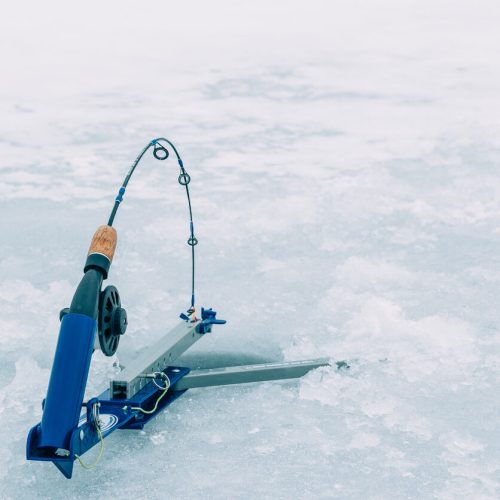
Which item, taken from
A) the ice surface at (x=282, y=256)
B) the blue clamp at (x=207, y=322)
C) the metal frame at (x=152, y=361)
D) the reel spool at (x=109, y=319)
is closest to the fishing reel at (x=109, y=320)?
the reel spool at (x=109, y=319)

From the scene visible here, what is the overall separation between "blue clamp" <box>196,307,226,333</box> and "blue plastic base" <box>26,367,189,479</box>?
44 centimetres

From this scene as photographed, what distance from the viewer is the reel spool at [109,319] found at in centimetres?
318

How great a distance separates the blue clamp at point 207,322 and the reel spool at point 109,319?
0.90 metres

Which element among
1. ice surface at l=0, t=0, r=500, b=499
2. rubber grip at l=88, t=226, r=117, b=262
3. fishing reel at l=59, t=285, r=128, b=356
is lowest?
ice surface at l=0, t=0, r=500, b=499

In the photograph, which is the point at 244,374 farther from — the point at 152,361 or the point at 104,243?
the point at 104,243

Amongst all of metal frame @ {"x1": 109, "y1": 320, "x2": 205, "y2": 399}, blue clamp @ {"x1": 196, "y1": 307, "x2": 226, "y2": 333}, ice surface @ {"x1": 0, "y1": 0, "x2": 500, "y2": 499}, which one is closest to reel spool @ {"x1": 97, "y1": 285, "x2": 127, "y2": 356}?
metal frame @ {"x1": 109, "y1": 320, "x2": 205, "y2": 399}

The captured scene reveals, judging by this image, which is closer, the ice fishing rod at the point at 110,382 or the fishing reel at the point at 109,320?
the ice fishing rod at the point at 110,382

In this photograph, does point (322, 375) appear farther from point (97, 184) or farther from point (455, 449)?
point (97, 184)

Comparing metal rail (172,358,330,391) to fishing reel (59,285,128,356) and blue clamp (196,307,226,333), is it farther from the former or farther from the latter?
fishing reel (59,285,128,356)

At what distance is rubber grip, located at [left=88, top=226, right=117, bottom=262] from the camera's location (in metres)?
3.22

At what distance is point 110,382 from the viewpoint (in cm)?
329

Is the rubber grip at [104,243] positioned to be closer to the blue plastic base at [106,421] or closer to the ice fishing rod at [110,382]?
the ice fishing rod at [110,382]

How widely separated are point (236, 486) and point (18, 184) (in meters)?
5.79

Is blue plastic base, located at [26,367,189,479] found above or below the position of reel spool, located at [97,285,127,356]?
below
